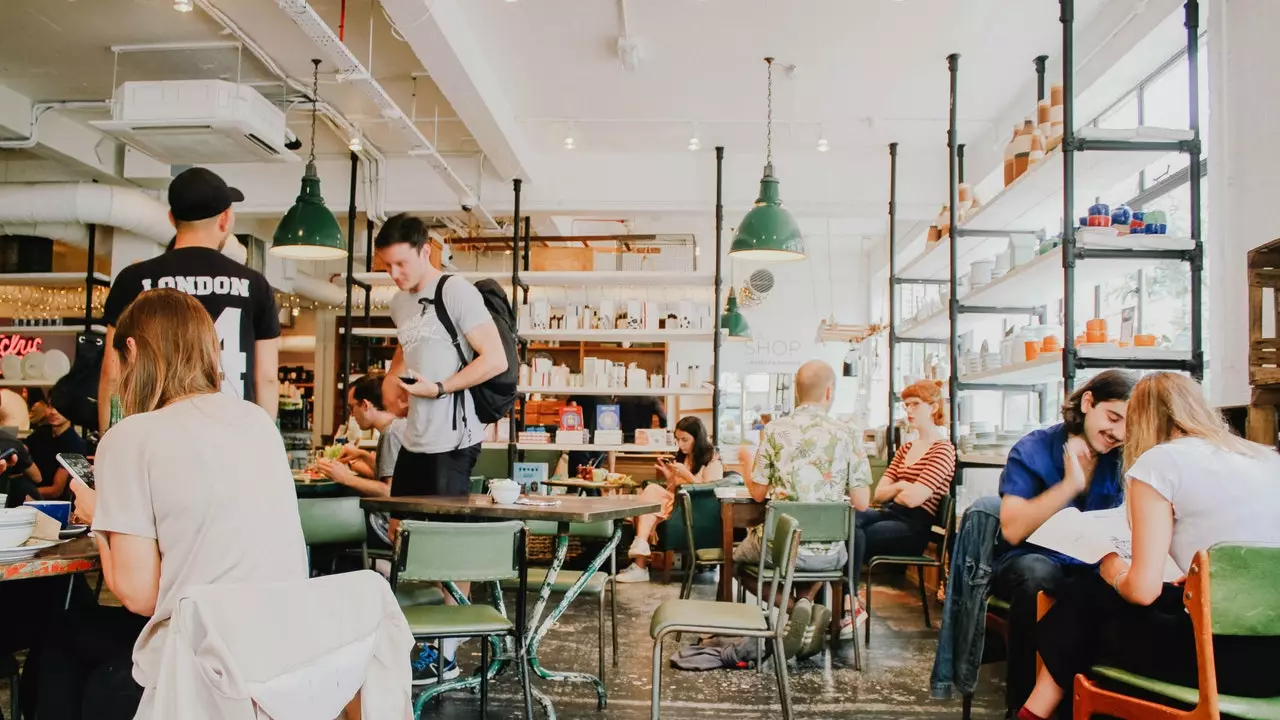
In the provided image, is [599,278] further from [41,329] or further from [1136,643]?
[1136,643]

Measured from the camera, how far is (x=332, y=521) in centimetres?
382

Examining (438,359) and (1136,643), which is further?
(438,359)

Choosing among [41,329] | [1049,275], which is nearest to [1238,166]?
[1049,275]

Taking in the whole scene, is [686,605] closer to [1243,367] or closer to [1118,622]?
[1118,622]

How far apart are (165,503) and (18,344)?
10.6 m

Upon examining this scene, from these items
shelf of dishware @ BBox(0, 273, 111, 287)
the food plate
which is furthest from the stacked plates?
shelf of dishware @ BBox(0, 273, 111, 287)

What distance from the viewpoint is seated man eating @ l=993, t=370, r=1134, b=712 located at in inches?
118

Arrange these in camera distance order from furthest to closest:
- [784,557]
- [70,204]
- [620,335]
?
[620,335] → [70,204] → [784,557]

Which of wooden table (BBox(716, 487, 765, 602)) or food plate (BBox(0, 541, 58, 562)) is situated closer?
food plate (BBox(0, 541, 58, 562))

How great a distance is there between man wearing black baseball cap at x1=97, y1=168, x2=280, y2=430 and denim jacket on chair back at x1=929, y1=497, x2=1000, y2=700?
7.81 feet

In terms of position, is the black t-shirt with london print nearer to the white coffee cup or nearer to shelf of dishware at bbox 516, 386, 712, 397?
the white coffee cup

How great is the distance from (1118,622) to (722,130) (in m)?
6.30

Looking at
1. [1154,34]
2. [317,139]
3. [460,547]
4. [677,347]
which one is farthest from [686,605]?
[677,347]

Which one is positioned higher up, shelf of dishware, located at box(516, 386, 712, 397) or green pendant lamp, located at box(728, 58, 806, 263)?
green pendant lamp, located at box(728, 58, 806, 263)
